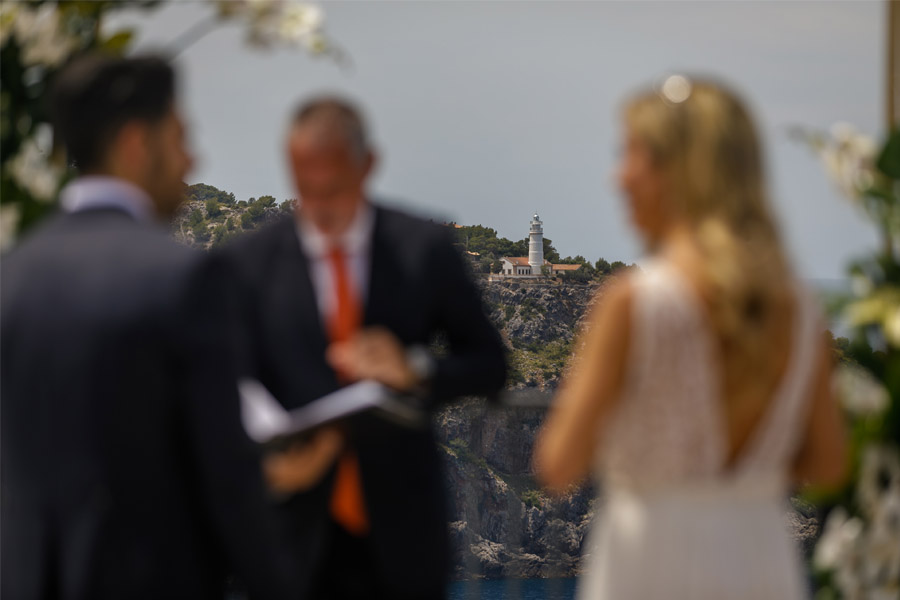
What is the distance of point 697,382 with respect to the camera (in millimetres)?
1811

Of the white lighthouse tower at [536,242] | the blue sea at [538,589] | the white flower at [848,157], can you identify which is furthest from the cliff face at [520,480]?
Result: the white flower at [848,157]

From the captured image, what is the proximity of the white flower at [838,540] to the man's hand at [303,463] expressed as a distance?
34.7 inches

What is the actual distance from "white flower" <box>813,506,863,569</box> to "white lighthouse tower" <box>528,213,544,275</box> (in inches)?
4576

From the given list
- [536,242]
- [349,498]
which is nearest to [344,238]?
[349,498]

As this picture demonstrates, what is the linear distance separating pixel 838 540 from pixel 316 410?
944 millimetres

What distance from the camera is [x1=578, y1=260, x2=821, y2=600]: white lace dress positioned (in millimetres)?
1796

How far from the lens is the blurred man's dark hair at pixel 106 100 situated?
188 cm

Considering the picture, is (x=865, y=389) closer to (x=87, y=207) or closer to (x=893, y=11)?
(x=893, y=11)

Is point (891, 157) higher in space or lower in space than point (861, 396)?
higher

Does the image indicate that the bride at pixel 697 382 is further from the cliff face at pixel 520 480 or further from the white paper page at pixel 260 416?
the cliff face at pixel 520 480

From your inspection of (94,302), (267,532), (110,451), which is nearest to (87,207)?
(94,302)

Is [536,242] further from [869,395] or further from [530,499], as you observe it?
[869,395]

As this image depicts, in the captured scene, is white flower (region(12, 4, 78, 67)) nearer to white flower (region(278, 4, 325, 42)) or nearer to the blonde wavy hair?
white flower (region(278, 4, 325, 42))

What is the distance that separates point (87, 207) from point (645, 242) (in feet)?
2.65
